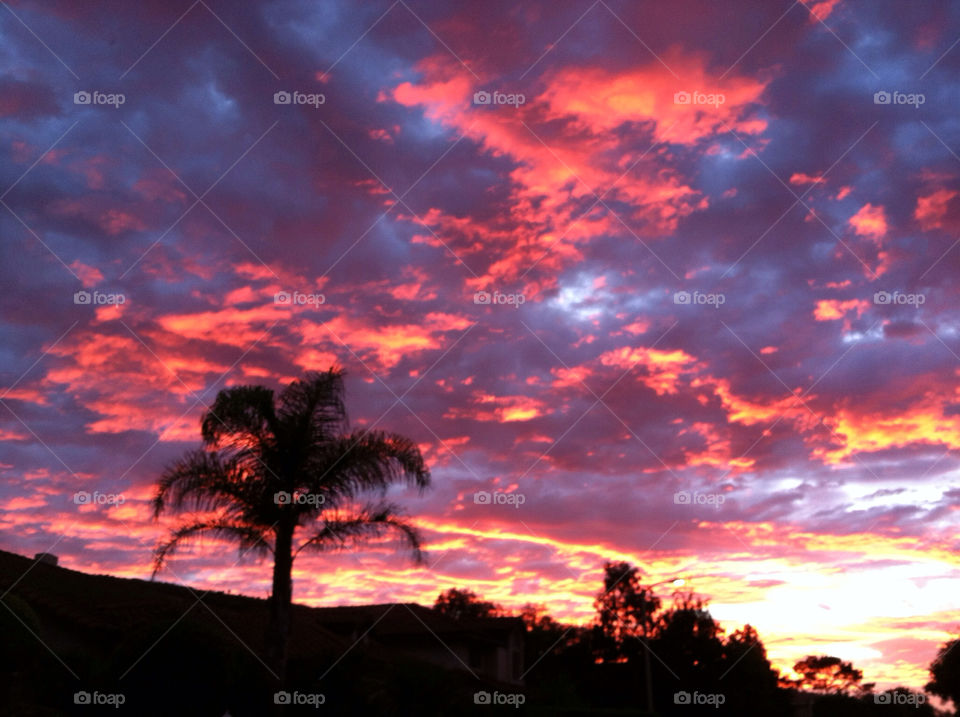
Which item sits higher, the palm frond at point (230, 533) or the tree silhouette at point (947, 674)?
the palm frond at point (230, 533)

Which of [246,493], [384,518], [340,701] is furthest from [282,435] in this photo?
[340,701]

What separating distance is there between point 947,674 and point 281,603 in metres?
48.9

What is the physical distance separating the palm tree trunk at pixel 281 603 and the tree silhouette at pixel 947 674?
48257mm

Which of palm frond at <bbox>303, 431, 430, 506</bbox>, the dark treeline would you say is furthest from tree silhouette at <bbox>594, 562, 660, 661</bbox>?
palm frond at <bbox>303, 431, 430, 506</bbox>

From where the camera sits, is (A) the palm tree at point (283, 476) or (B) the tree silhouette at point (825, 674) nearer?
(A) the palm tree at point (283, 476)

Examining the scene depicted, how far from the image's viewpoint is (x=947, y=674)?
2119 inches

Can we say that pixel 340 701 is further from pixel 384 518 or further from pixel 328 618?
pixel 328 618

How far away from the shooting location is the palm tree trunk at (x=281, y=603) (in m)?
19.9

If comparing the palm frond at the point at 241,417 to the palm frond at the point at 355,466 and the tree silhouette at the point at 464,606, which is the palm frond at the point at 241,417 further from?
the tree silhouette at the point at 464,606

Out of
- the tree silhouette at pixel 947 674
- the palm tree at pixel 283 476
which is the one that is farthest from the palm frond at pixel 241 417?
the tree silhouette at pixel 947 674

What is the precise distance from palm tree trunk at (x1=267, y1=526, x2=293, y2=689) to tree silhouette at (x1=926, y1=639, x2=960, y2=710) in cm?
4826

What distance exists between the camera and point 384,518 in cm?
2147

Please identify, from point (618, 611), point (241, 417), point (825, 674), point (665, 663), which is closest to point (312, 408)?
point (241, 417)

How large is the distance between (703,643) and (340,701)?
4321 centimetres
